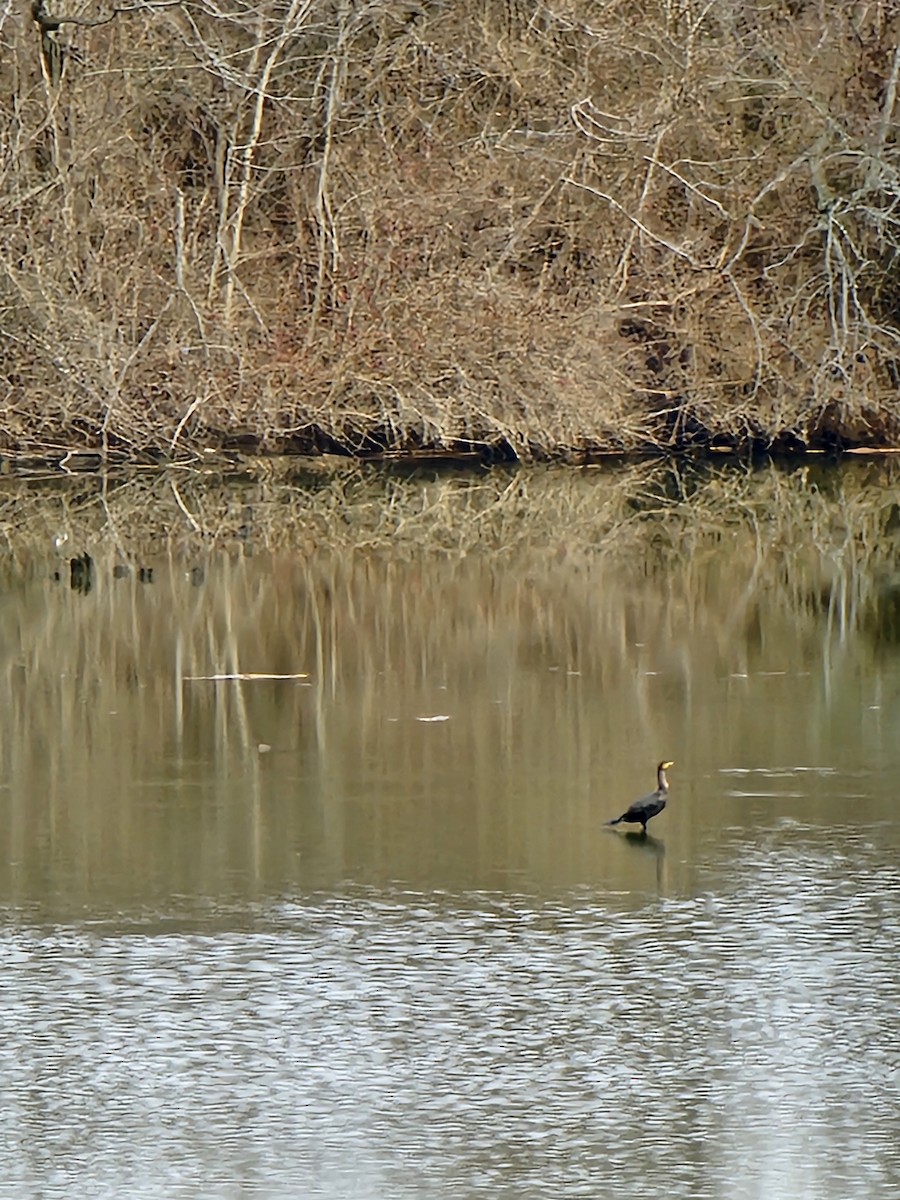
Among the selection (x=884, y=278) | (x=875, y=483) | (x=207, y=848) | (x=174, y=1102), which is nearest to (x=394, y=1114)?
(x=174, y=1102)

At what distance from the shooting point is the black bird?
26.4 feet

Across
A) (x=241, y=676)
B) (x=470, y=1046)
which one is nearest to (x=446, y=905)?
(x=470, y=1046)

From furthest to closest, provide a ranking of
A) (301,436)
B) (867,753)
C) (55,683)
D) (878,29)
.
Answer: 1. (878,29)
2. (301,436)
3. (55,683)
4. (867,753)

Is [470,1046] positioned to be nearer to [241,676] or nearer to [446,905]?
[446,905]

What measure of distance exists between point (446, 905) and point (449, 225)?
655 inches

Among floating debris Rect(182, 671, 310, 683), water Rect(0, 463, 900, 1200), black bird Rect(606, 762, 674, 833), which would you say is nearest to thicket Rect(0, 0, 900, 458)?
water Rect(0, 463, 900, 1200)

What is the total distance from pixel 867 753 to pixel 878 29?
16.5 metres

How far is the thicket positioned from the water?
29.0ft

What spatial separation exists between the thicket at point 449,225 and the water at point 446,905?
883 cm

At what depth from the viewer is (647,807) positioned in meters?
8.05

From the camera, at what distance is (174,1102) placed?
545 cm

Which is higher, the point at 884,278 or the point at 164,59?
the point at 164,59

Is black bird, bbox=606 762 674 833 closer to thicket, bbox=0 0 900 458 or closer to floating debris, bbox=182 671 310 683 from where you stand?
floating debris, bbox=182 671 310 683

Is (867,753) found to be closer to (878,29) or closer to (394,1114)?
(394,1114)
